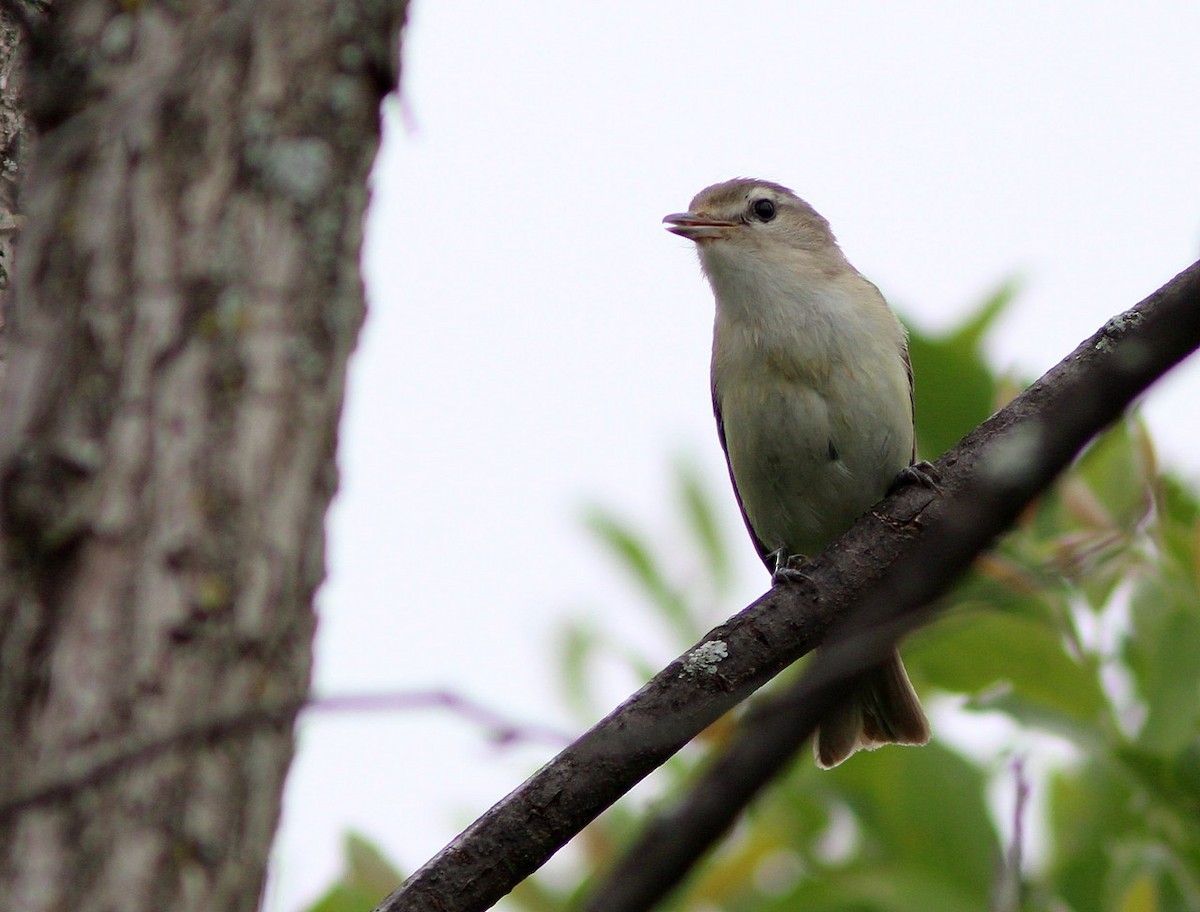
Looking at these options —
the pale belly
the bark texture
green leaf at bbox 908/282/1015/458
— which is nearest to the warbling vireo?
the pale belly

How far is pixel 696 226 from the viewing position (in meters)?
5.55

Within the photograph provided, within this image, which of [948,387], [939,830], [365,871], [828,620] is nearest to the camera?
[828,620]

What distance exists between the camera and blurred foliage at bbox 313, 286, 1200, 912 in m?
3.66

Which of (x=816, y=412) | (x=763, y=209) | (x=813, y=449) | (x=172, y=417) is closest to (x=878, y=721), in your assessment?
(x=813, y=449)

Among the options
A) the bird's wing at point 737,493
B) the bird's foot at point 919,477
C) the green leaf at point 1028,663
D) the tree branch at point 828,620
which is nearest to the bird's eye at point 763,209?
the bird's wing at point 737,493

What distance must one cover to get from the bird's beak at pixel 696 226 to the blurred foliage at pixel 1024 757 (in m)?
1.15

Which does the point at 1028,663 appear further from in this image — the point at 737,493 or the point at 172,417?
the point at 172,417

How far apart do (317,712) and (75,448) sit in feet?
3.18

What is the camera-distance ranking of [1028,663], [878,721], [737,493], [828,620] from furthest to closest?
[737,493] < [878,721] < [1028,663] < [828,620]

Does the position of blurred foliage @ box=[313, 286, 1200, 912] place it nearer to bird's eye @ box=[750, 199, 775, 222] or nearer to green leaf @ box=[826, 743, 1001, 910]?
green leaf @ box=[826, 743, 1001, 910]

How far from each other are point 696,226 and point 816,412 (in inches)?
44.4

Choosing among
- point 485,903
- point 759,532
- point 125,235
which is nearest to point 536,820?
point 485,903

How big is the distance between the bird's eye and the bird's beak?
20 centimetres

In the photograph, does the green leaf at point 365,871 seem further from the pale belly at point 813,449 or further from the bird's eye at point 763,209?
the bird's eye at point 763,209
